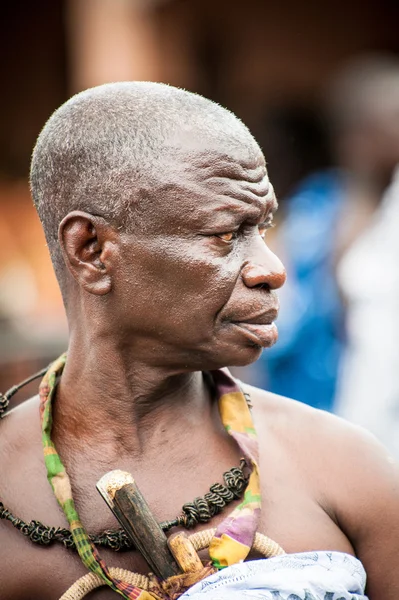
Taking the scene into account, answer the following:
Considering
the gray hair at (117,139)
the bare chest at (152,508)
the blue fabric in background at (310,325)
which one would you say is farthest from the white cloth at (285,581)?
the blue fabric in background at (310,325)

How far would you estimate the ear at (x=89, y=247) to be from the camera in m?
2.65

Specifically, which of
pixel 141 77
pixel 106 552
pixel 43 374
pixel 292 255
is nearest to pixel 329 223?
pixel 292 255

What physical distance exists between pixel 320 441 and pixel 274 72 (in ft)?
26.5

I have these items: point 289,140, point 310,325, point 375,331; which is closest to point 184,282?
point 375,331

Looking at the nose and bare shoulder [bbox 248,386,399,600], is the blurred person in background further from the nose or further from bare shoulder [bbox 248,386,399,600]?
the nose

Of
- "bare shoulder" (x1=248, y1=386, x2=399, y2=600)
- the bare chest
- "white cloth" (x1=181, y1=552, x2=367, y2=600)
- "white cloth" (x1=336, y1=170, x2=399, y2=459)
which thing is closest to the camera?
"white cloth" (x1=181, y1=552, x2=367, y2=600)

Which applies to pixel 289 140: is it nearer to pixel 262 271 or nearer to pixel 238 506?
pixel 262 271

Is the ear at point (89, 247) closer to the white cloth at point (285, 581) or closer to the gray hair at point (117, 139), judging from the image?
the gray hair at point (117, 139)

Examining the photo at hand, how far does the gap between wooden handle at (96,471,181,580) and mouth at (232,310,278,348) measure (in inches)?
18.9

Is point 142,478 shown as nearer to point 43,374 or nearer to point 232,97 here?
point 43,374

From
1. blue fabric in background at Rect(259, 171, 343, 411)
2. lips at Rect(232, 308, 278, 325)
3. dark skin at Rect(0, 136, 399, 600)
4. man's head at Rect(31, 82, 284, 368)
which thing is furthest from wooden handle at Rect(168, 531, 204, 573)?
blue fabric in background at Rect(259, 171, 343, 411)

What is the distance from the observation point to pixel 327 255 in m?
6.38

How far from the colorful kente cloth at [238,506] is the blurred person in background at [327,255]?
344 cm

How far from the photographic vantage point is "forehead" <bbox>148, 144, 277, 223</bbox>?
2539 millimetres
